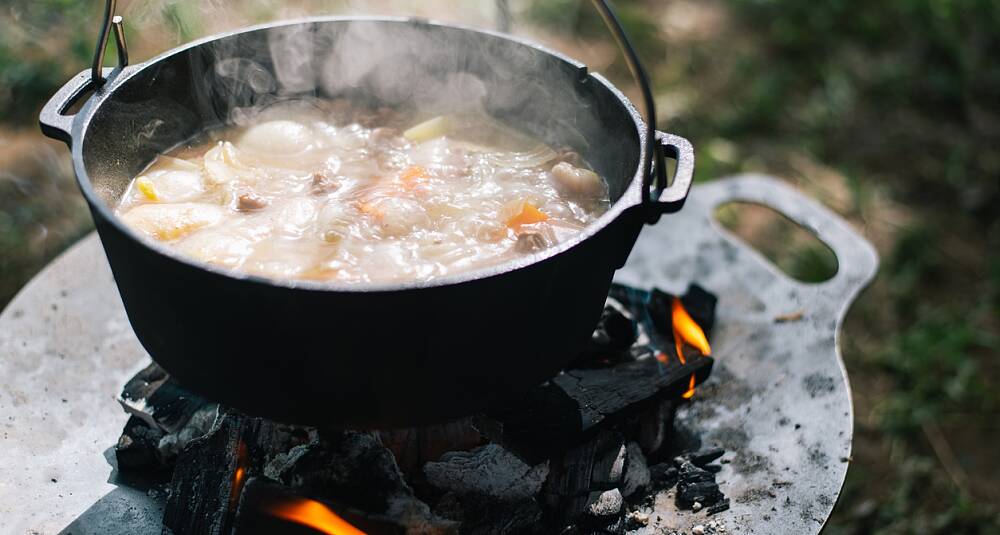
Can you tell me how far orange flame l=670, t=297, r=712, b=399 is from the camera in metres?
2.97

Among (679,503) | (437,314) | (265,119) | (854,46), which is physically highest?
(437,314)

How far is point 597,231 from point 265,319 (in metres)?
0.83

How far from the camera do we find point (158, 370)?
293cm

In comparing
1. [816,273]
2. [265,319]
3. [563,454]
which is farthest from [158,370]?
[816,273]

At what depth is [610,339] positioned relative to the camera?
3078 millimetres

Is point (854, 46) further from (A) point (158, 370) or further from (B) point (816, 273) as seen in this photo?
(A) point (158, 370)

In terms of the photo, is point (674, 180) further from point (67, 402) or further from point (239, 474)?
point (67, 402)

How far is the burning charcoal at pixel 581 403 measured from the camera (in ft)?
8.37

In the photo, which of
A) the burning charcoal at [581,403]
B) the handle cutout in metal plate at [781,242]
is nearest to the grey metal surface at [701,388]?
the burning charcoal at [581,403]

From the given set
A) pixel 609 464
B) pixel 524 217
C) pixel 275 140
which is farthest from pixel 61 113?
pixel 609 464

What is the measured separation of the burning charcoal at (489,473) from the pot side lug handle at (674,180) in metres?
0.92

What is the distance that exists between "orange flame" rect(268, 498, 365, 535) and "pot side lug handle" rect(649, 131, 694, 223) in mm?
1243

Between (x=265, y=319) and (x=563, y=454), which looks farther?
(x=563, y=454)

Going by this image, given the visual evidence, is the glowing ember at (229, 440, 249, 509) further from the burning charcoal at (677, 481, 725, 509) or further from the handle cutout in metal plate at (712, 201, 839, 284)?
the handle cutout in metal plate at (712, 201, 839, 284)
